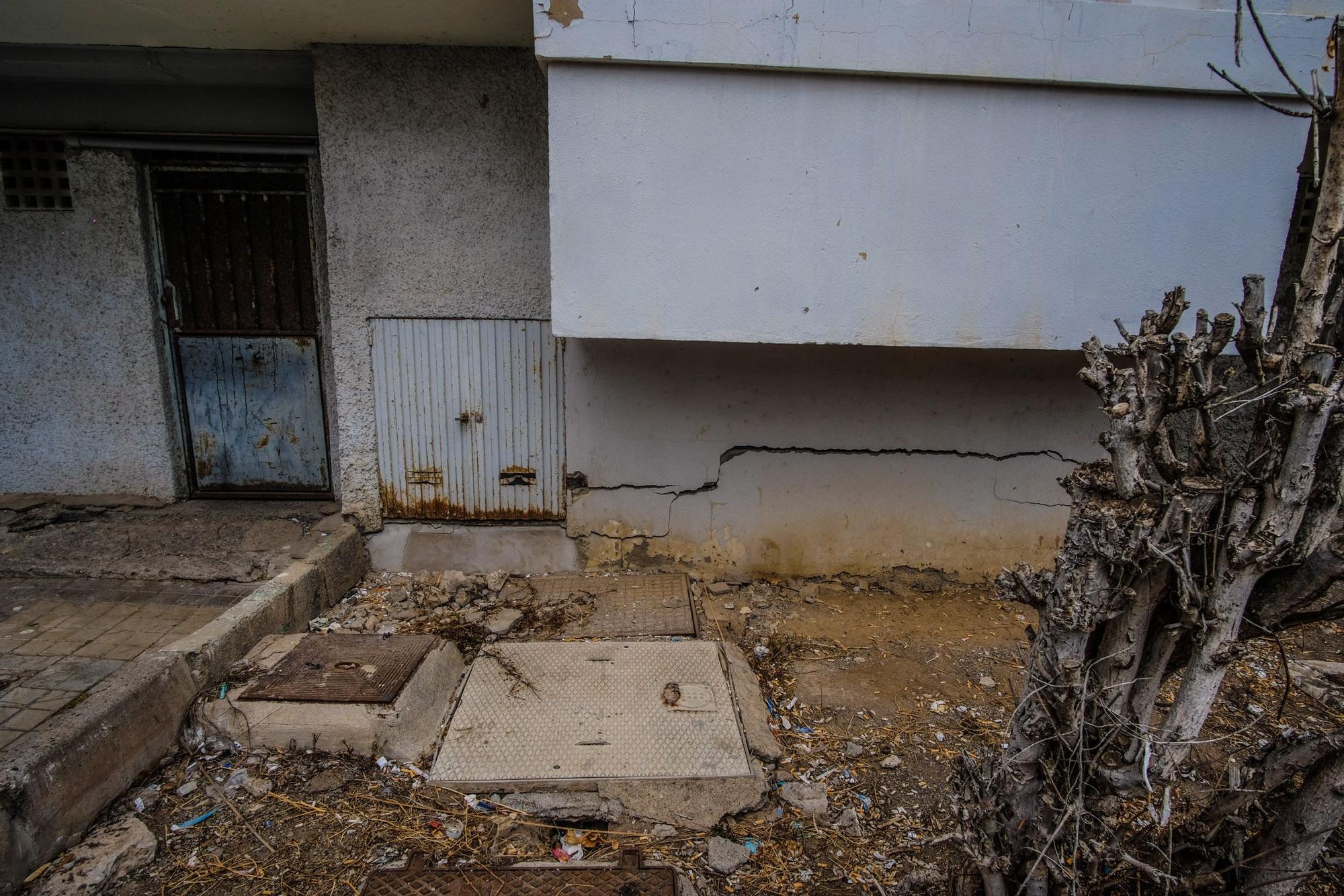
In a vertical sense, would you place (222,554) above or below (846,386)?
below

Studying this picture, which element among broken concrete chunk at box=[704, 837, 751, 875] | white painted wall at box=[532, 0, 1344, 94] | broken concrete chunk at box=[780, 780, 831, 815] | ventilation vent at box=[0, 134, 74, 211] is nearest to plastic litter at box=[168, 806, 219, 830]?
broken concrete chunk at box=[704, 837, 751, 875]

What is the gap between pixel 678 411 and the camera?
404cm

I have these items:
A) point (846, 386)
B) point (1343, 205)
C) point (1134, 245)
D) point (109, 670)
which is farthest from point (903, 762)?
point (109, 670)

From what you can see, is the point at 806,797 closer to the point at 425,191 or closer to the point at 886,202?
the point at 886,202

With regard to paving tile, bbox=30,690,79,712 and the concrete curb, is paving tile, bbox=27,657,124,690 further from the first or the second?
the concrete curb

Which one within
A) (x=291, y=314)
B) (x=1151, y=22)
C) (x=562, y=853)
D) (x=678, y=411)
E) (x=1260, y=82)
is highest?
(x=1151, y=22)

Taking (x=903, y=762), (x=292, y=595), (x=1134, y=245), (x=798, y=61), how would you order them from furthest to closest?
(x=292, y=595) < (x=1134, y=245) < (x=798, y=61) < (x=903, y=762)

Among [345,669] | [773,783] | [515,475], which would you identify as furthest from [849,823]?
[515,475]

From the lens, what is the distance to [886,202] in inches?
123

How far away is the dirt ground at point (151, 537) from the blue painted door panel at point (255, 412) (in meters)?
0.20

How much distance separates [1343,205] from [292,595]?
4227 mm

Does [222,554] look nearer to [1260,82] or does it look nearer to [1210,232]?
[1210,232]

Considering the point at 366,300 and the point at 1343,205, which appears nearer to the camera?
the point at 1343,205

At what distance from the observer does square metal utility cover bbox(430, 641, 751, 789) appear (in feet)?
8.48
